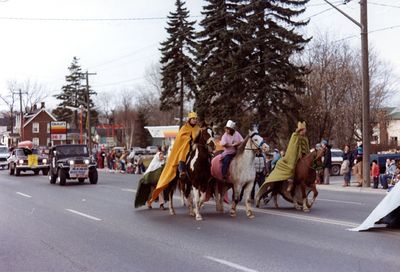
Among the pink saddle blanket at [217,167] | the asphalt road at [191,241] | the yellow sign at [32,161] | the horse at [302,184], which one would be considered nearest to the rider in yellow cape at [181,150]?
the pink saddle blanket at [217,167]

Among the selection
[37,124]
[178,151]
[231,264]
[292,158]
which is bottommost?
[231,264]

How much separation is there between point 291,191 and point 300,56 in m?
37.1

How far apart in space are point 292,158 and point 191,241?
5.10m

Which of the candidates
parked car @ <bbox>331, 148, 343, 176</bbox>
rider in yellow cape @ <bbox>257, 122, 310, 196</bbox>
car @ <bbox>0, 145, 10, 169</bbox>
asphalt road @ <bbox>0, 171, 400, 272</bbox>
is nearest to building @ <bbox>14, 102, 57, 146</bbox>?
car @ <bbox>0, 145, 10, 169</bbox>

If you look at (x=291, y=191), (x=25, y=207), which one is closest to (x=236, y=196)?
(x=291, y=191)

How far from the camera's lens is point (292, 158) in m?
14.3

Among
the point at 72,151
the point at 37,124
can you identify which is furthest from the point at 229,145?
the point at 37,124

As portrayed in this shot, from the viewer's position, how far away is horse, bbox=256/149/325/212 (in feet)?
46.4

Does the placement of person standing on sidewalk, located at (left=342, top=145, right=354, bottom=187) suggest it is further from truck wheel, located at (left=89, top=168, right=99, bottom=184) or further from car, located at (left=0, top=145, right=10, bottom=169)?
car, located at (left=0, top=145, right=10, bottom=169)

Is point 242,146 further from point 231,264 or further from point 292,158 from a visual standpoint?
point 231,264

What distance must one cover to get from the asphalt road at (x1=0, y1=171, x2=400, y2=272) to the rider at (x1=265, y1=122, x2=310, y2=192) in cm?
87

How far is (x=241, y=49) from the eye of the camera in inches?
1531

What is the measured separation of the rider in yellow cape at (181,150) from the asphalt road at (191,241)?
3.36ft

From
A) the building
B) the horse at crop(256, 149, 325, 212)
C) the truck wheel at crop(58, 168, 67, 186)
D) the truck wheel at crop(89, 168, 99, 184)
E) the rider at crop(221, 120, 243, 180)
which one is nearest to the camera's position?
the rider at crop(221, 120, 243, 180)
